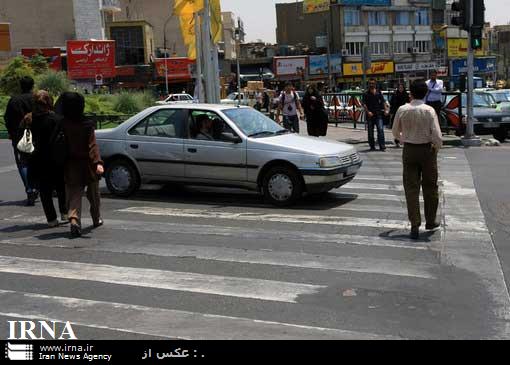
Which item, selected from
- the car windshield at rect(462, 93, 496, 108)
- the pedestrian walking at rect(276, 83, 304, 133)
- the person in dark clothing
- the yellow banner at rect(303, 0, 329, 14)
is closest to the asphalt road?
the car windshield at rect(462, 93, 496, 108)

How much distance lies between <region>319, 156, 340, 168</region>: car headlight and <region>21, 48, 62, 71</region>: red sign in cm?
5158

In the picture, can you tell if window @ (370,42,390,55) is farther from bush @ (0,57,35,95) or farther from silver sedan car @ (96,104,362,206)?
silver sedan car @ (96,104,362,206)

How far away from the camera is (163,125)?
426 inches

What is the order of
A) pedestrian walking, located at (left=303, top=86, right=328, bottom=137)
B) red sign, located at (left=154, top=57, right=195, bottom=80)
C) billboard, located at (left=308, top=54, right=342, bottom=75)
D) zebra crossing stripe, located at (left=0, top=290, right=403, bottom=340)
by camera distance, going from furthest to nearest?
billboard, located at (left=308, top=54, right=342, bottom=75) < red sign, located at (left=154, top=57, right=195, bottom=80) < pedestrian walking, located at (left=303, top=86, right=328, bottom=137) < zebra crossing stripe, located at (left=0, top=290, right=403, bottom=340)

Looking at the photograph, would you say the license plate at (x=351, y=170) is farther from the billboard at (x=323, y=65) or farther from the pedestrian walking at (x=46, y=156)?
the billboard at (x=323, y=65)

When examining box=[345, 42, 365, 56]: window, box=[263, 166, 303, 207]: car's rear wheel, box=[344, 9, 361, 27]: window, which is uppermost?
box=[344, 9, 361, 27]: window

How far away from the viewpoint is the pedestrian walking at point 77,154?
27.0 feet

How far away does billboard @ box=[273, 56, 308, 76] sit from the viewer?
78.6 m

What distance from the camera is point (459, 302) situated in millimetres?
5480

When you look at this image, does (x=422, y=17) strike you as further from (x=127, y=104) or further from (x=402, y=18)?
(x=127, y=104)

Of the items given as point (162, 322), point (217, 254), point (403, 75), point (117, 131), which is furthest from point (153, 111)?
point (403, 75)

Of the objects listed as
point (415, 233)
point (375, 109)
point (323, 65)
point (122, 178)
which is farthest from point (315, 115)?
point (323, 65)

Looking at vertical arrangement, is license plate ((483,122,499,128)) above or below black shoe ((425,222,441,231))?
above

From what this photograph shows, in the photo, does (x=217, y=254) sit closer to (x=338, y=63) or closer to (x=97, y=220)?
(x=97, y=220)
